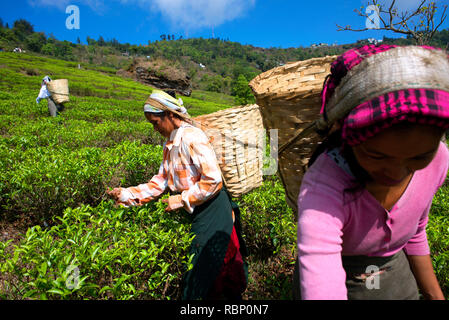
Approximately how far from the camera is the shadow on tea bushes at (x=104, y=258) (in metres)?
1.25

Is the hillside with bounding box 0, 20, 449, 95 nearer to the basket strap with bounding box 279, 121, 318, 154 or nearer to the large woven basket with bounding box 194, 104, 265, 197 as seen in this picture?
the large woven basket with bounding box 194, 104, 265, 197

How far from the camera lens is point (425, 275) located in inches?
43.8

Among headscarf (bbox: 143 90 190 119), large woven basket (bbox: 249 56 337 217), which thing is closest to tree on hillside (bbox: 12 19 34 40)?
headscarf (bbox: 143 90 190 119)

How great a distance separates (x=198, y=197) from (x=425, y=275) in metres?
1.34

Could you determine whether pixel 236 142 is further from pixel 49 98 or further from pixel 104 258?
pixel 49 98

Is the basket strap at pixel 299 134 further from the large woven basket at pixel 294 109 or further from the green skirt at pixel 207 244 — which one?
the green skirt at pixel 207 244

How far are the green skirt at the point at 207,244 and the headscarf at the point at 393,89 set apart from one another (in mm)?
1415

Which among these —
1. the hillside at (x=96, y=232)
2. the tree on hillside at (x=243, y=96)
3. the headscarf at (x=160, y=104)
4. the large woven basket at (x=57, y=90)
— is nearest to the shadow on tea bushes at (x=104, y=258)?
the hillside at (x=96, y=232)

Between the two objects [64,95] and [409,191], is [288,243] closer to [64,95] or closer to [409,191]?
[409,191]

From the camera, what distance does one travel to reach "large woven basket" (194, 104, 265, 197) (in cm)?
189

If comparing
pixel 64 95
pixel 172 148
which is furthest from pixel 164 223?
pixel 64 95

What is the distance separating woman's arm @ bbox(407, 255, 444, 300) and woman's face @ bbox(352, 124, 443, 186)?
2.03 ft

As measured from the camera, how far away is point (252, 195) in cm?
300

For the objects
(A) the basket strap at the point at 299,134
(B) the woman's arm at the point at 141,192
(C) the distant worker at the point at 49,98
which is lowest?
(B) the woman's arm at the point at 141,192
